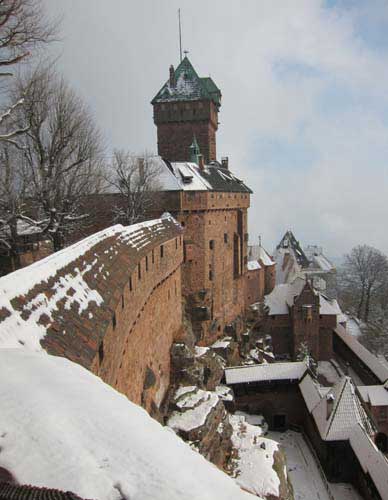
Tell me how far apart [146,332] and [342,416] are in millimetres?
10791

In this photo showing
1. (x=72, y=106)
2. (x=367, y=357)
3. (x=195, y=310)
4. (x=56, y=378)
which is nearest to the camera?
(x=56, y=378)

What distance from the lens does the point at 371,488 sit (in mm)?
13516

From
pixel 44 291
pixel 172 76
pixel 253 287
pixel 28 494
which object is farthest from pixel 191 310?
pixel 28 494

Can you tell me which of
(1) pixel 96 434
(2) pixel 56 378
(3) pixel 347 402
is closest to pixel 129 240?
(2) pixel 56 378

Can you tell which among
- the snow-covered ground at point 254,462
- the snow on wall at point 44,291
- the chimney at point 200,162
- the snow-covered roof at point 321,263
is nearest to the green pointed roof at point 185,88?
the chimney at point 200,162

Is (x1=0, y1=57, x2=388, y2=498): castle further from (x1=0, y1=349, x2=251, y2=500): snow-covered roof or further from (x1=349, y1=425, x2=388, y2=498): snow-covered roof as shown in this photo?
(x1=0, y1=349, x2=251, y2=500): snow-covered roof

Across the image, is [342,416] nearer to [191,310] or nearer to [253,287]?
[191,310]

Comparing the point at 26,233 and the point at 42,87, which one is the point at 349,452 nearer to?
the point at 26,233

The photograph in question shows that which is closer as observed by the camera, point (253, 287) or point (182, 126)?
point (182, 126)

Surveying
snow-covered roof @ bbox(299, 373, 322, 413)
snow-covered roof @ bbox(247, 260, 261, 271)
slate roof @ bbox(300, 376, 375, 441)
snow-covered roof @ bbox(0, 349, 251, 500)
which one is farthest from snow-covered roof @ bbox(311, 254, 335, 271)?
snow-covered roof @ bbox(0, 349, 251, 500)

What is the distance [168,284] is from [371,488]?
10.5m

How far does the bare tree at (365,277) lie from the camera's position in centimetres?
3916

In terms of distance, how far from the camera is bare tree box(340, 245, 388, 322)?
3916 centimetres

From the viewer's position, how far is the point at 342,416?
16.0 m
